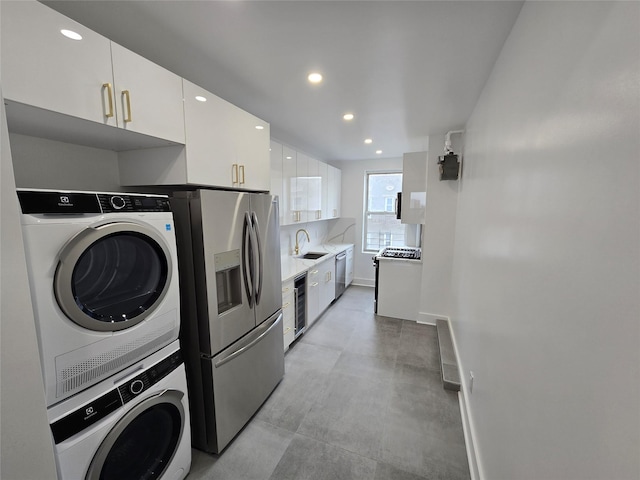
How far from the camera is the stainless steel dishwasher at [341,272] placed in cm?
423

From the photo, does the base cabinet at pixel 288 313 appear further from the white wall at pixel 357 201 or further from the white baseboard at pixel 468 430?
the white wall at pixel 357 201

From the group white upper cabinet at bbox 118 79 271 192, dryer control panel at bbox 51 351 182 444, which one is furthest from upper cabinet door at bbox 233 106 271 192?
dryer control panel at bbox 51 351 182 444

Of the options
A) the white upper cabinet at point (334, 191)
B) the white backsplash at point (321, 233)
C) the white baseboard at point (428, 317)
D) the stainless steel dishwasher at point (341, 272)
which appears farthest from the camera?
the white upper cabinet at point (334, 191)

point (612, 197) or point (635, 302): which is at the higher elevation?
point (612, 197)

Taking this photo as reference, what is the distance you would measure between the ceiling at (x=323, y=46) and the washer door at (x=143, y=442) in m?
1.84

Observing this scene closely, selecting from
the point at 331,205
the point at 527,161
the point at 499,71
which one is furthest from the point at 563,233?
the point at 331,205

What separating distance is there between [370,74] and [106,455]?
2442 mm

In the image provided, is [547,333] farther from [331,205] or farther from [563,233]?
[331,205]

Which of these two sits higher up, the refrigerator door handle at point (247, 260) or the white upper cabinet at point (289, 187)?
the white upper cabinet at point (289, 187)

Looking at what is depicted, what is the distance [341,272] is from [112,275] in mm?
3551

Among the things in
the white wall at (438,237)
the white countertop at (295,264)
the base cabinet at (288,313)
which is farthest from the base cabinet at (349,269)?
the base cabinet at (288,313)

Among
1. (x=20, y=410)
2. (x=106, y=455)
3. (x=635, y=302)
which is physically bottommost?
(x=106, y=455)

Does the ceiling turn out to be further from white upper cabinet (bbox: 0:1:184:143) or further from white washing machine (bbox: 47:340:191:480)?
white washing machine (bbox: 47:340:191:480)

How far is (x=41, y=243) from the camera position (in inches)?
33.8
